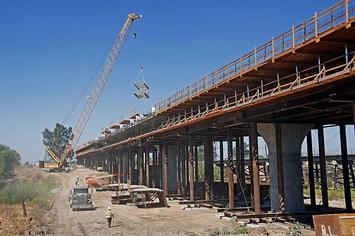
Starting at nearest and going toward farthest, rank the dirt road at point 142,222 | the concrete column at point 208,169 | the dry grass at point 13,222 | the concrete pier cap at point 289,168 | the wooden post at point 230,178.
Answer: the dry grass at point 13,222 < the dirt road at point 142,222 < the concrete pier cap at point 289,168 < the wooden post at point 230,178 < the concrete column at point 208,169

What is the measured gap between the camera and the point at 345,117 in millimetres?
30125

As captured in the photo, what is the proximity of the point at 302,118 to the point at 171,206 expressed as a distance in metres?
18.0

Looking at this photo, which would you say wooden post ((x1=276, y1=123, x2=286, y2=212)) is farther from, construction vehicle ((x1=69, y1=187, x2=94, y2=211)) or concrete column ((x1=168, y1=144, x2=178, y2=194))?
concrete column ((x1=168, y1=144, x2=178, y2=194))

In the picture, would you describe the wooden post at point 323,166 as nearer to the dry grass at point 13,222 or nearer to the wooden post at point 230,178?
the wooden post at point 230,178

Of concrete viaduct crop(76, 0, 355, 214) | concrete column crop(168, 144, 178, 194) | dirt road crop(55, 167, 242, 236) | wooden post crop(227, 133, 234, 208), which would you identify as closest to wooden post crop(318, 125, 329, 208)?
concrete viaduct crop(76, 0, 355, 214)

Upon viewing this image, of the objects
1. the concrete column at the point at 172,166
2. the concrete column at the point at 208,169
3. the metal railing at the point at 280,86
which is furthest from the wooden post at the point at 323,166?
the concrete column at the point at 172,166

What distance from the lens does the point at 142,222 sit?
30531 millimetres

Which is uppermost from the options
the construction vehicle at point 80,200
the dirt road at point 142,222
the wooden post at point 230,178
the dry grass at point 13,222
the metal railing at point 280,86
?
the metal railing at point 280,86

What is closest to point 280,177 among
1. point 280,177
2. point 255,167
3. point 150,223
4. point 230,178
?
point 280,177

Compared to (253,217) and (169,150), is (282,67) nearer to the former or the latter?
(253,217)

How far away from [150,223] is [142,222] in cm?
90

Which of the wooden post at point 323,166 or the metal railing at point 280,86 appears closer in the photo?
the metal railing at point 280,86

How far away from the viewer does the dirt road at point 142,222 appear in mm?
26297

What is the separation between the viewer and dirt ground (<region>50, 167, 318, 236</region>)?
83.5 feet
